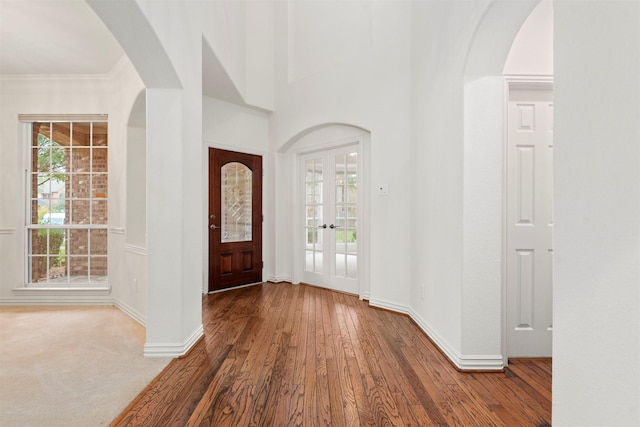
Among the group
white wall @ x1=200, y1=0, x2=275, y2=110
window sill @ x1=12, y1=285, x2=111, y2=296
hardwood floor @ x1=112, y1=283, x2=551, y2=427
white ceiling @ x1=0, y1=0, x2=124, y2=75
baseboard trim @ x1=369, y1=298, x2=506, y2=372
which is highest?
white wall @ x1=200, y1=0, x2=275, y2=110

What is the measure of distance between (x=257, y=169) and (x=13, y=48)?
2.88 metres

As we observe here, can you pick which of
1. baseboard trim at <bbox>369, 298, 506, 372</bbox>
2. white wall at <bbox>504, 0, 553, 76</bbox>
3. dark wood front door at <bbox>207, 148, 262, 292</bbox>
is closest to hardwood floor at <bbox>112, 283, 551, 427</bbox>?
baseboard trim at <bbox>369, 298, 506, 372</bbox>

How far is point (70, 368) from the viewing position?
2191 millimetres

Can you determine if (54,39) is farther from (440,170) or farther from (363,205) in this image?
(440,170)

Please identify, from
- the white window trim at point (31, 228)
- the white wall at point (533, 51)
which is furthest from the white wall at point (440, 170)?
the white window trim at point (31, 228)

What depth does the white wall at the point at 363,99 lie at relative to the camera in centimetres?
344

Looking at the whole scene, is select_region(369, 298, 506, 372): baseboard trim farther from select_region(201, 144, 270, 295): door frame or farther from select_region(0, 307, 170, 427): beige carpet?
select_region(201, 144, 270, 295): door frame

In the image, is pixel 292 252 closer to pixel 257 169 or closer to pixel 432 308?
pixel 257 169

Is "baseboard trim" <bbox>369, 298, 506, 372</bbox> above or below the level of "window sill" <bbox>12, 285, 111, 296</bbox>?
below

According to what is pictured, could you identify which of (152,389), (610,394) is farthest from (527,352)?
(152,389)

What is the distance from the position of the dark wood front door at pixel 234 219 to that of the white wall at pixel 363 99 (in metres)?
0.35

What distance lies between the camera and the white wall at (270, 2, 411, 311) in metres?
3.44

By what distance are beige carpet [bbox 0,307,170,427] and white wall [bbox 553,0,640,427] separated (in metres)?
2.15

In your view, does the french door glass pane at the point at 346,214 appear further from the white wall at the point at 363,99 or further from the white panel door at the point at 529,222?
the white panel door at the point at 529,222
